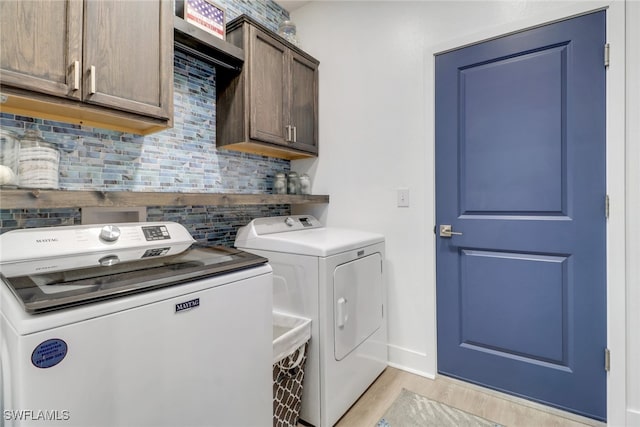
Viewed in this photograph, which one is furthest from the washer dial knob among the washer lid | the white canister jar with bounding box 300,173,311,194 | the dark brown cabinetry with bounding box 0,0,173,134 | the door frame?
the door frame

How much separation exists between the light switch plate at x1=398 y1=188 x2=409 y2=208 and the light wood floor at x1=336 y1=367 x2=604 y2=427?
1.13 m

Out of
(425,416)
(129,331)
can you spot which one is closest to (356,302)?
(425,416)

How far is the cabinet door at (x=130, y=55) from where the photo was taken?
124 cm

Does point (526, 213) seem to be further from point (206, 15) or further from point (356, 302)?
point (206, 15)

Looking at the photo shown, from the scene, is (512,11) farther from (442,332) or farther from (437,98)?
(442,332)

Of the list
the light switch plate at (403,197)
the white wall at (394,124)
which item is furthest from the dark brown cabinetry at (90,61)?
the light switch plate at (403,197)

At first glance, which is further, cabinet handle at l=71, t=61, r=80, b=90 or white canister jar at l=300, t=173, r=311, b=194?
white canister jar at l=300, t=173, r=311, b=194

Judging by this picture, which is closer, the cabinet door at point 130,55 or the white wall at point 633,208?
the cabinet door at point 130,55

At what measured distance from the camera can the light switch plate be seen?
2109 mm

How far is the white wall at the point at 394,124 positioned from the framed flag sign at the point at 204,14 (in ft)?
2.90

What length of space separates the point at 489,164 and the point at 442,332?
1093mm

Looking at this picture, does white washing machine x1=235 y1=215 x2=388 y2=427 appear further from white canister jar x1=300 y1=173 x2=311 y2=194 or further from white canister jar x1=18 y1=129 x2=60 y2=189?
white canister jar x1=18 y1=129 x2=60 y2=189

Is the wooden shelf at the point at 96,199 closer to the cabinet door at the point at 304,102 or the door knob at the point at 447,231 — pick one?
the cabinet door at the point at 304,102

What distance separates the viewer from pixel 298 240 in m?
1.72
